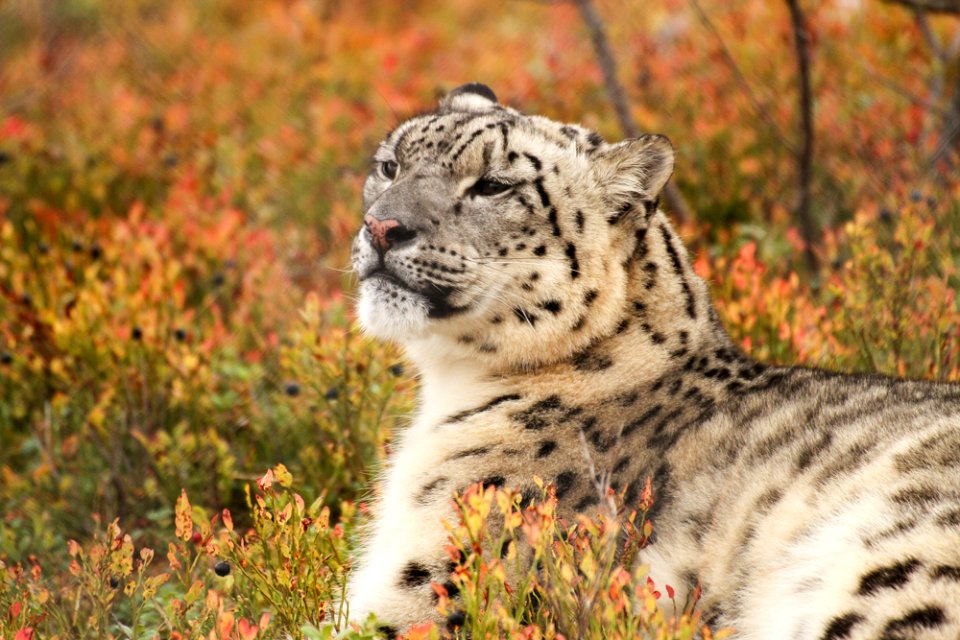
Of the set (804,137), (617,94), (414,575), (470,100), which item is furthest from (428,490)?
(617,94)

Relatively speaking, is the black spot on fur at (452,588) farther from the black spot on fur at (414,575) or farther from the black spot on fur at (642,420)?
the black spot on fur at (642,420)

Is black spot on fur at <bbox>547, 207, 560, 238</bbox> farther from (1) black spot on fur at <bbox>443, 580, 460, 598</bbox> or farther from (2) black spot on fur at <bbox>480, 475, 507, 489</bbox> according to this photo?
(1) black spot on fur at <bbox>443, 580, 460, 598</bbox>

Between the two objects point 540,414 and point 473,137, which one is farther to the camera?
point 473,137

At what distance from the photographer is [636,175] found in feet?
15.1

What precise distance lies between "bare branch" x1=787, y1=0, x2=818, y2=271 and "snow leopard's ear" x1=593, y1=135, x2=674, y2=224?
3.02 meters

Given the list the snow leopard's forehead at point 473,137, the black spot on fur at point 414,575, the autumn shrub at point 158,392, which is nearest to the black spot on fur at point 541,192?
the snow leopard's forehead at point 473,137

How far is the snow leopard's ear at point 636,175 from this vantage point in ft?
15.0

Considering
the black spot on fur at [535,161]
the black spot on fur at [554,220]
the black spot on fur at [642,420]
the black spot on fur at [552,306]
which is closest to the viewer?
the black spot on fur at [642,420]

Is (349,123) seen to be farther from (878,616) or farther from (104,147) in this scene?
(878,616)

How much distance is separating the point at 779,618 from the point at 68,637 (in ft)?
7.81

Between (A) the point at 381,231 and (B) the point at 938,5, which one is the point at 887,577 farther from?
(B) the point at 938,5

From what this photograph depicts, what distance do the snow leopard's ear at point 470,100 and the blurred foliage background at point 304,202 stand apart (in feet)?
3.58

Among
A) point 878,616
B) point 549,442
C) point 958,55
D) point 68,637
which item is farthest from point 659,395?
point 958,55

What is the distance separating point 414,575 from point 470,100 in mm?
2261
